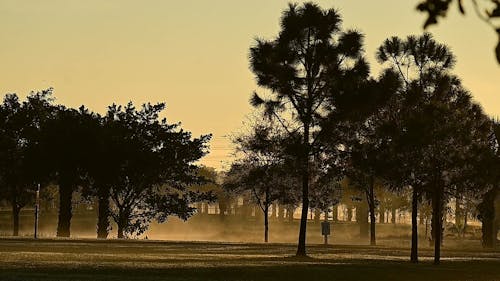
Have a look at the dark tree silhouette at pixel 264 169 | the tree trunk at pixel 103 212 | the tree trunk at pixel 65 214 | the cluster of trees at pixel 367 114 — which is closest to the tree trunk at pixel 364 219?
the dark tree silhouette at pixel 264 169

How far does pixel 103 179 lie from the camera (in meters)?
89.0

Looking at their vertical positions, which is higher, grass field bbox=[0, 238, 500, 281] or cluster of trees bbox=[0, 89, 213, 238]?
cluster of trees bbox=[0, 89, 213, 238]

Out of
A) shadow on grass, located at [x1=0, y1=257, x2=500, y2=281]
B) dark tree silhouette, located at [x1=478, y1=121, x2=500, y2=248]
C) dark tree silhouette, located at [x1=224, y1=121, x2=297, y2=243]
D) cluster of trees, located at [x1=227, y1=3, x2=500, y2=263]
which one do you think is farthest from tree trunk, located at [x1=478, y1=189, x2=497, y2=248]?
shadow on grass, located at [x1=0, y1=257, x2=500, y2=281]

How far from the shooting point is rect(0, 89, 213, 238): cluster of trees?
87.3 m

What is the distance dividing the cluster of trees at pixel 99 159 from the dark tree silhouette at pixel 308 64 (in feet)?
130

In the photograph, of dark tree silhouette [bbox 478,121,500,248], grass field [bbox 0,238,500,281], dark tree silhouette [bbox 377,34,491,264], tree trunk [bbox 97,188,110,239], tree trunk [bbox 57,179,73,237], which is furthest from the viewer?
tree trunk [bbox 97,188,110,239]

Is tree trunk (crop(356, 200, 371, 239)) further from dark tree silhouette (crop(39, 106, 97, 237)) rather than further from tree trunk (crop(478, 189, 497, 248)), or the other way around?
dark tree silhouette (crop(39, 106, 97, 237))

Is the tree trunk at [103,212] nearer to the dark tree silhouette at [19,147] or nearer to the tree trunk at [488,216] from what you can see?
the dark tree silhouette at [19,147]

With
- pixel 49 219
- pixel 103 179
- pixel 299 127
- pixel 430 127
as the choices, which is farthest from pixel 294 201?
pixel 49 219

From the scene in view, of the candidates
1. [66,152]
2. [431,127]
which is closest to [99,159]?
[66,152]

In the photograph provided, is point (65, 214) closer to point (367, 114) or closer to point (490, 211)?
point (490, 211)

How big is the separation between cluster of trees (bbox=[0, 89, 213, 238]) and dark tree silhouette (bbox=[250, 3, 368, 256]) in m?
39.6

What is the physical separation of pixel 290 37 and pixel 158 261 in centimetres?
1416

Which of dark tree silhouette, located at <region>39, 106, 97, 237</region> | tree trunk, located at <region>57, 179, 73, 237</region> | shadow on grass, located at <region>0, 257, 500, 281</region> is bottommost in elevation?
shadow on grass, located at <region>0, 257, 500, 281</region>
